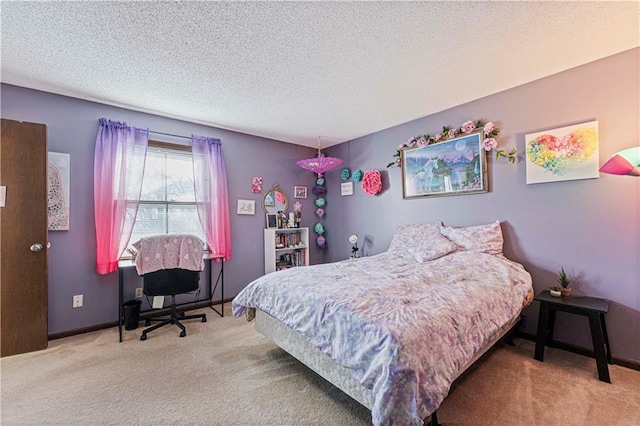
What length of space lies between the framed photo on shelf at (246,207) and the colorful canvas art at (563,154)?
3.34 m

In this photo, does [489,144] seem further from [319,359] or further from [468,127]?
[319,359]

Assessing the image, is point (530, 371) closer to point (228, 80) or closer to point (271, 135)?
point (228, 80)

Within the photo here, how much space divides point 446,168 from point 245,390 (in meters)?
2.95

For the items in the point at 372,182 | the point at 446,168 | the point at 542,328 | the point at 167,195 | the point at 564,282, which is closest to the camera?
the point at 542,328

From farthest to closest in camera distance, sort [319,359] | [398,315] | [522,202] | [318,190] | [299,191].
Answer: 1. [318,190]
2. [299,191]
3. [522,202]
4. [319,359]
5. [398,315]

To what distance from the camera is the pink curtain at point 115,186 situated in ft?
9.22

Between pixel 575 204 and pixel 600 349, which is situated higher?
pixel 575 204

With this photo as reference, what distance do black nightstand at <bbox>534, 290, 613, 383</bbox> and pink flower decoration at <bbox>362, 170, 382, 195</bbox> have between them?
7.19ft

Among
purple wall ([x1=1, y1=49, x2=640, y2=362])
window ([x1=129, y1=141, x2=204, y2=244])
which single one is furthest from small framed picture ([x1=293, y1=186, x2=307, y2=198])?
window ([x1=129, y1=141, x2=204, y2=244])

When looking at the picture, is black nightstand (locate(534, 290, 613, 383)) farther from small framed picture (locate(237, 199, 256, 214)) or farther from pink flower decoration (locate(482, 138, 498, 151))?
small framed picture (locate(237, 199, 256, 214))

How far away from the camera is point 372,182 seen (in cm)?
395

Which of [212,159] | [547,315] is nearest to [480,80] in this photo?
[547,315]

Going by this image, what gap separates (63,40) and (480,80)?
338 cm

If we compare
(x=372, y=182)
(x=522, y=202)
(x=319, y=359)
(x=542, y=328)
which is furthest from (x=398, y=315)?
(x=372, y=182)
